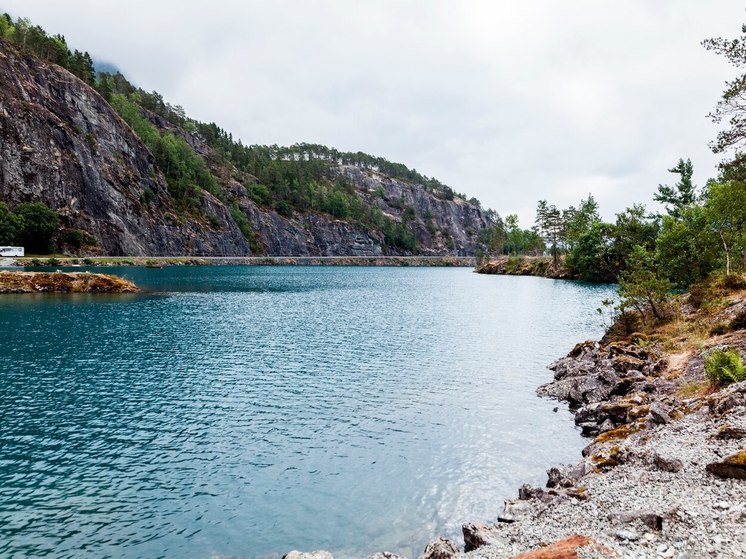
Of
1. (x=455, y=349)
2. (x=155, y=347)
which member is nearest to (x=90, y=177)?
(x=155, y=347)

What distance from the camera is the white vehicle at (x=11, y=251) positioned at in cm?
12862

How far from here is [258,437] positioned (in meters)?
23.6

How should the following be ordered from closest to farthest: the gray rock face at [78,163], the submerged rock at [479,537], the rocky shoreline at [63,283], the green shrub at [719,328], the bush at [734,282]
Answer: the submerged rock at [479,537] → the green shrub at [719,328] → the bush at [734,282] → the rocky shoreline at [63,283] → the gray rock face at [78,163]

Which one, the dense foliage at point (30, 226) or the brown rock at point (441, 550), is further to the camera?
the dense foliage at point (30, 226)

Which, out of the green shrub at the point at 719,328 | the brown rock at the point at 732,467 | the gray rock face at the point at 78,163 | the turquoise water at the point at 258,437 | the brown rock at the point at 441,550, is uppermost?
the gray rock face at the point at 78,163

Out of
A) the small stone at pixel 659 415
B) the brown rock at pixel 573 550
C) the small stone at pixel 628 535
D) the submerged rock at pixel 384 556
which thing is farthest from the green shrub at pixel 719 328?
the submerged rock at pixel 384 556

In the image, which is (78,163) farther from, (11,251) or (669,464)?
(669,464)

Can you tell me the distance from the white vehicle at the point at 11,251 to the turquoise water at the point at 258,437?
101m

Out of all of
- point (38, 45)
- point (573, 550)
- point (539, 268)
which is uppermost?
point (38, 45)

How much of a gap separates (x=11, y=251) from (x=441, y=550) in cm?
15623

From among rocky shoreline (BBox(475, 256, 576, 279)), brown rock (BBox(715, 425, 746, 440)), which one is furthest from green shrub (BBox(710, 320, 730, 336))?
rocky shoreline (BBox(475, 256, 576, 279))

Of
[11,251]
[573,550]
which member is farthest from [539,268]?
[573,550]

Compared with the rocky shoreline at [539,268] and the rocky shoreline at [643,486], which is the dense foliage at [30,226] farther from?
the rocky shoreline at [539,268]

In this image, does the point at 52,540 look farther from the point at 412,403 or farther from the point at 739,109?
the point at 739,109
